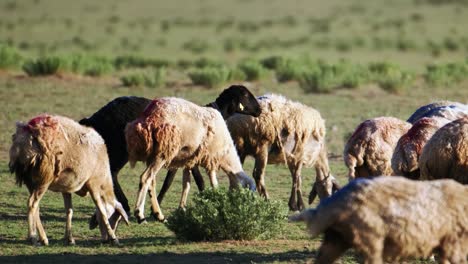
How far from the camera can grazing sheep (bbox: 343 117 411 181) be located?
12.7 meters

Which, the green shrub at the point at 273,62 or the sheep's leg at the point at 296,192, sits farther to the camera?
the green shrub at the point at 273,62

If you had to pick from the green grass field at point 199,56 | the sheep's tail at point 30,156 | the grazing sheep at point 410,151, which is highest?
the sheep's tail at point 30,156

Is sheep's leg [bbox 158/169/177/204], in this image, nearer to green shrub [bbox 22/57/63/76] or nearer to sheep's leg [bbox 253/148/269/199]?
sheep's leg [bbox 253/148/269/199]

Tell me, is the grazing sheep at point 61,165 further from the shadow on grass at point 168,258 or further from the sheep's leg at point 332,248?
the sheep's leg at point 332,248

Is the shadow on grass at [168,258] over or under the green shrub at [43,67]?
over

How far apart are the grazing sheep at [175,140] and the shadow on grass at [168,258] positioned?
4.91 ft

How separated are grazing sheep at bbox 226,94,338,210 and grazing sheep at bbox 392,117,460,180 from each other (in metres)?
2.31

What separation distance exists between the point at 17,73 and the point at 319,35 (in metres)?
26.8

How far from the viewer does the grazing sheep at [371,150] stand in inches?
499

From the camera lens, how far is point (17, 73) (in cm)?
2664

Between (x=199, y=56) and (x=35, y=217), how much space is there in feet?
97.6

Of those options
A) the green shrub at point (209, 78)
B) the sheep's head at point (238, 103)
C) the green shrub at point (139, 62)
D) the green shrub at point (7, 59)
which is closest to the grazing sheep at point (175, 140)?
the sheep's head at point (238, 103)

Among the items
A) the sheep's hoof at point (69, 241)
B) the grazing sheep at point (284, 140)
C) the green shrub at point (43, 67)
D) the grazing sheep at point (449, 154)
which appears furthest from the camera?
the green shrub at point (43, 67)

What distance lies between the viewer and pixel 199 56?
4006 cm
